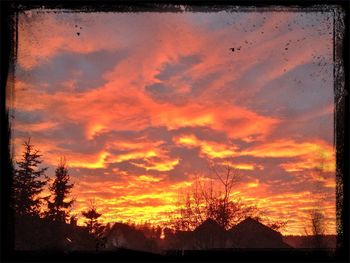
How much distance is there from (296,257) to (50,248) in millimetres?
2152

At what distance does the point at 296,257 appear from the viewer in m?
3.82

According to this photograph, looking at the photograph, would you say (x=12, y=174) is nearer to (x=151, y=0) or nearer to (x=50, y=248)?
(x=50, y=248)

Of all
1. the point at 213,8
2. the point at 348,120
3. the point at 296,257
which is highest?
the point at 213,8

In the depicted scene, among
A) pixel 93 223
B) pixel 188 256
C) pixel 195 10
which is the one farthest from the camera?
pixel 93 223

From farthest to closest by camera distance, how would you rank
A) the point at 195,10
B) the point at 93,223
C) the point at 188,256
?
the point at 93,223, the point at 195,10, the point at 188,256

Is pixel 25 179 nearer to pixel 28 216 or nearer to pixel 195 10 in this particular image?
pixel 28 216

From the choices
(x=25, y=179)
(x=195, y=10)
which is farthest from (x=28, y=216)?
(x=195, y=10)

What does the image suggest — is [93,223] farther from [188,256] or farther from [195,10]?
[195,10]

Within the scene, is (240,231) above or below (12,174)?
below

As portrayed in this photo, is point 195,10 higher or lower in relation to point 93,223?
higher

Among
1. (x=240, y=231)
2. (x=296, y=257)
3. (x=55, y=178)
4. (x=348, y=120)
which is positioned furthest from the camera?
(x=240, y=231)

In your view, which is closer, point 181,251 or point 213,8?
point 181,251

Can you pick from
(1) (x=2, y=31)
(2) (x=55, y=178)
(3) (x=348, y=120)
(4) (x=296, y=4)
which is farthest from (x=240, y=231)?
(1) (x=2, y=31)

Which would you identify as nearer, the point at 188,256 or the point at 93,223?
the point at 188,256
